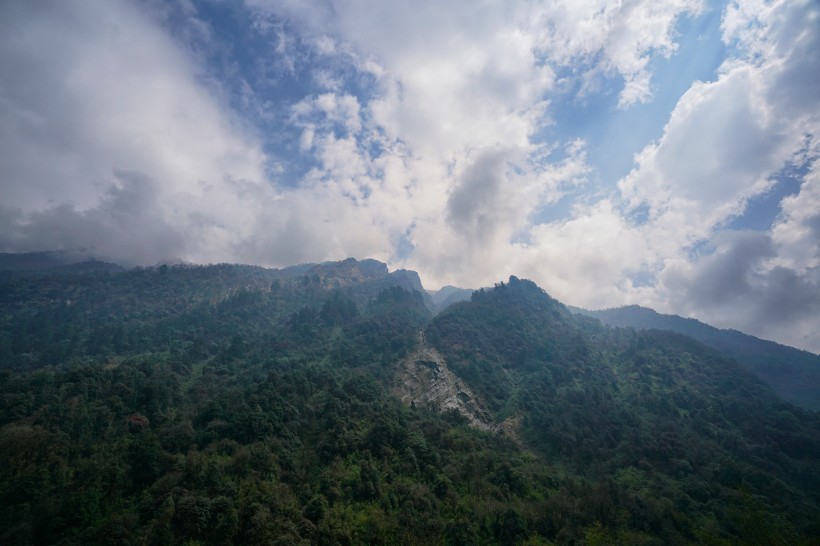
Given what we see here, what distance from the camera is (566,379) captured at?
138375 mm

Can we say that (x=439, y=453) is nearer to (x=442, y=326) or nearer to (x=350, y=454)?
(x=350, y=454)

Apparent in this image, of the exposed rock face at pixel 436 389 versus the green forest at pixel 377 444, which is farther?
the exposed rock face at pixel 436 389

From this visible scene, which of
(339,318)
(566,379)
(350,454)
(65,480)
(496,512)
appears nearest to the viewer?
(65,480)

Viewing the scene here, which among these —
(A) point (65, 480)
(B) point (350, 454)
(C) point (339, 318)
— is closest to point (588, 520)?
(B) point (350, 454)

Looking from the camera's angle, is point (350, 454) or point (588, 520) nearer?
point (588, 520)

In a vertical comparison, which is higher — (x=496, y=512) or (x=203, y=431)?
(x=203, y=431)

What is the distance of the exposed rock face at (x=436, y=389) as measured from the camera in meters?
118

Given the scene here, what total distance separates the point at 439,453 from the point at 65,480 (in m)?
57.5

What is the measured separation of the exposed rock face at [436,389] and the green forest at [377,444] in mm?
3630

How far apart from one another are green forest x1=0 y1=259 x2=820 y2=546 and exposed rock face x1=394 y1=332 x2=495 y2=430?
3630mm

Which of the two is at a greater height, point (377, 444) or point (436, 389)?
point (436, 389)

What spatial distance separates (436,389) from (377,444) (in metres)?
56.9

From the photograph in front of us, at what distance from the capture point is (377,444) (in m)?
69.1

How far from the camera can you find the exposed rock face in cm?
11806
